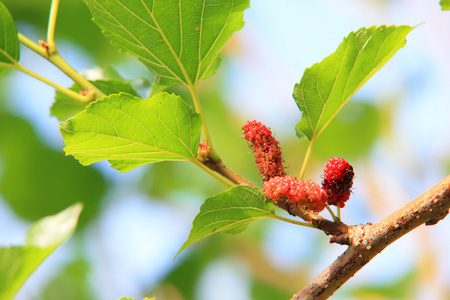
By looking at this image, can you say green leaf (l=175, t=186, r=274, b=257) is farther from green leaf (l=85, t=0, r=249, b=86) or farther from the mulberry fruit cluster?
green leaf (l=85, t=0, r=249, b=86)

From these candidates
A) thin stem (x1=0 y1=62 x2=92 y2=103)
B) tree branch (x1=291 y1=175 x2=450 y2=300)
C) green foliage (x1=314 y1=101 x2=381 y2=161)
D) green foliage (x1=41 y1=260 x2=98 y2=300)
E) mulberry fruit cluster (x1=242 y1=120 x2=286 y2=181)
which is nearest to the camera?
tree branch (x1=291 y1=175 x2=450 y2=300)

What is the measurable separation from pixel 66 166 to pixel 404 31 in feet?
9.56

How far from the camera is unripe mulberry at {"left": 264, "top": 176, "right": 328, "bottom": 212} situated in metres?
0.72

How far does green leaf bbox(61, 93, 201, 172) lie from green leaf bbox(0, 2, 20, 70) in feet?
1.03

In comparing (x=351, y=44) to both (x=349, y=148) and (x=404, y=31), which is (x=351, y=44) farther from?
(x=349, y=148)

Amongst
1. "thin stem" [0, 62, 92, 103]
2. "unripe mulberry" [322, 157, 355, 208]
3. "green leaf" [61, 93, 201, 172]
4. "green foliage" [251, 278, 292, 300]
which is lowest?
"unripe mulberry" [322, 157, 355, 208]

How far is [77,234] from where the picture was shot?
3.22 metres

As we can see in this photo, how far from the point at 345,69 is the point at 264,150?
0.19 metres

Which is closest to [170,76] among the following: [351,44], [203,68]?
[203,68]

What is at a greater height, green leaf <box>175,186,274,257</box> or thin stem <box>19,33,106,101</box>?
thin stem <box>19,33,106,101</box>

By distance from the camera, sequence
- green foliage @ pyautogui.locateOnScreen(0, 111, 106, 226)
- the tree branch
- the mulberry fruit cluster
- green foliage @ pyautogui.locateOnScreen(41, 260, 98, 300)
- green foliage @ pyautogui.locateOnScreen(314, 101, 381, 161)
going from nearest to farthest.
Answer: the tree branch
the mulberry fruit cluster
green foliage @ pyautogui.locateOnScreen(41, 260, 98, 300)
green foliage @ pyautogui.locateOnScreen(0, 111, 106, 226)
green foliage @ pyautogui.locateOnScreen(314, 101, 381, 161)

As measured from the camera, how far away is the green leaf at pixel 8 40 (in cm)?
89

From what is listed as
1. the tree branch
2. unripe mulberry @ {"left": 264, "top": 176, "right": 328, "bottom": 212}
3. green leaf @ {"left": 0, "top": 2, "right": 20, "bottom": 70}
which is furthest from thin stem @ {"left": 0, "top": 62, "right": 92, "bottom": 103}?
the tree branch

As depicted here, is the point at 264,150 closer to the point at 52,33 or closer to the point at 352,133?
the point at 52,33
